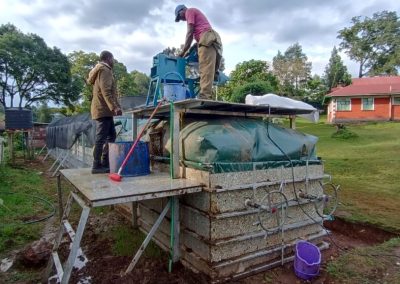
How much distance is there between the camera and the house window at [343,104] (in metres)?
22.2

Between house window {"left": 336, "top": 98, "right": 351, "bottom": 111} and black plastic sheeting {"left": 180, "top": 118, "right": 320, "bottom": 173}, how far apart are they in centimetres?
2083

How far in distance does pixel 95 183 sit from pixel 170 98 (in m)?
1.64

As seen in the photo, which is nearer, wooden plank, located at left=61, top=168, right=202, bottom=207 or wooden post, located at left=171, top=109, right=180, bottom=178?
wooden plank, located at left=61, top=168, right=202, bottom=207

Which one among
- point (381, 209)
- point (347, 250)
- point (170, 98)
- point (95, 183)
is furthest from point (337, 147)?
point (95, 183)

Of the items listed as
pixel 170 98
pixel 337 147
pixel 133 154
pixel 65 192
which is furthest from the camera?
pixel 337 147

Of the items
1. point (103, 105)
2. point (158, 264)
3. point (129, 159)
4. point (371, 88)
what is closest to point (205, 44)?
point (103, 105)

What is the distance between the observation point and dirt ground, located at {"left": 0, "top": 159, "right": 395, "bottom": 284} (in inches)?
120

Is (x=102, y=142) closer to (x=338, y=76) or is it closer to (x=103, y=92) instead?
Answer: (x=103, y=92)

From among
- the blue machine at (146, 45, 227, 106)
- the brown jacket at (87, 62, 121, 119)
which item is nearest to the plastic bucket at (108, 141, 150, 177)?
the brown jacket at (87, 62, 121, 119)

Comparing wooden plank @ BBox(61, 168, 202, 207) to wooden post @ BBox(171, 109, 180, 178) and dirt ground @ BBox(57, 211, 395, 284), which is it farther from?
dirt ground @ BBox(57, 211, 395, 284)

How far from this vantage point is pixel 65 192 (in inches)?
270

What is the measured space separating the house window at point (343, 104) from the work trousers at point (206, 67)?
69.4 ft

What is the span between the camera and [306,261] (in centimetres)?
316

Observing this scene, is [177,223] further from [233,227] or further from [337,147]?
[337,147]
